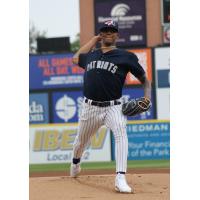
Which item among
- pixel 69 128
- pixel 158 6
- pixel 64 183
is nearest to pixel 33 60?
pixel 69 128

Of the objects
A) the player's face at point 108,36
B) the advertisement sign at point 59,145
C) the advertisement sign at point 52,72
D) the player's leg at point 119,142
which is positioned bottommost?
the advertisement sign at point 59,145

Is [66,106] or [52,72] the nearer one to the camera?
[66,106]

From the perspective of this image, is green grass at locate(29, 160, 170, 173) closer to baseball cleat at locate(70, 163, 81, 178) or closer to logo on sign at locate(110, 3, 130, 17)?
baseball cleat at locate(70, 163, 81, 178)

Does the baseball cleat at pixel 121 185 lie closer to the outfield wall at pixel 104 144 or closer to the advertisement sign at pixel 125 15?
the outfield wall at pixel 104 144

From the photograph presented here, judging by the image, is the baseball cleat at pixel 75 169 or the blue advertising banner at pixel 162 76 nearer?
the baseball cleat at pixel 75 169

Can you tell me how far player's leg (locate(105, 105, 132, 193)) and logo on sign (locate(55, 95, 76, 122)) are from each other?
856 centimetres

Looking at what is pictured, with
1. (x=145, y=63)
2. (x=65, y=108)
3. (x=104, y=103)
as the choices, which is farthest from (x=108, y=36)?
(x=65, y=108)

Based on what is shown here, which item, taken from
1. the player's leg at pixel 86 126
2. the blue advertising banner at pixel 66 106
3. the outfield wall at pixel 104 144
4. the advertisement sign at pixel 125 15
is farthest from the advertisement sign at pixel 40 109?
the player's leg at pixel 86 126

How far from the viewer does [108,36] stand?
4430 mm

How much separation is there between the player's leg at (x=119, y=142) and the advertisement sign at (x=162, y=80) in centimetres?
837

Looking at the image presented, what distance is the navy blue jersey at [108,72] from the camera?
4.39m

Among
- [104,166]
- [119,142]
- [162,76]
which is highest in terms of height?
[162,76]

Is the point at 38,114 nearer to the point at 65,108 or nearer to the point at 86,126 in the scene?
the point at 65,108

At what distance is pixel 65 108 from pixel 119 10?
5.82 metres
